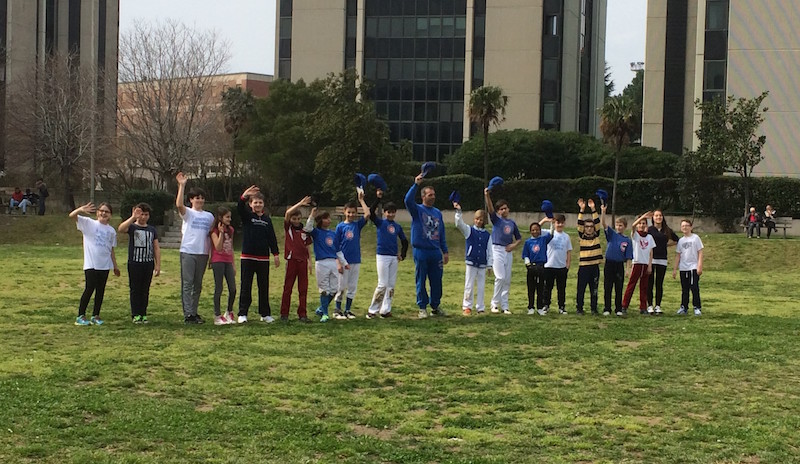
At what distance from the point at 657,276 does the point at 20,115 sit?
Result: 1886 inches

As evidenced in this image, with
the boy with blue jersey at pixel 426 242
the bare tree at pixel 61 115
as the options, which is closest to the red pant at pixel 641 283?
the boy with blue jersey at pixel 426 242

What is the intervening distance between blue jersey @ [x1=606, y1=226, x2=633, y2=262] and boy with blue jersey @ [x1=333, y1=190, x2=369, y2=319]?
13.4 ft

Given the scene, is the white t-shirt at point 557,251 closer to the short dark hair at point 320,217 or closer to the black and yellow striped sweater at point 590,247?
the black and yellow striped sweater at point 590,247

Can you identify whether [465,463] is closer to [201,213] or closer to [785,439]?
[785,439]

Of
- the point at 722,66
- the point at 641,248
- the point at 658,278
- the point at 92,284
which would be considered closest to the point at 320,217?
the point at 92,284

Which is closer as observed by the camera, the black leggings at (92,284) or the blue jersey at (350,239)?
the black leggings at (92,284)

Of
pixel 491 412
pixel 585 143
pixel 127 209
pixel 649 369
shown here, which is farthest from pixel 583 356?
pixel 585 143

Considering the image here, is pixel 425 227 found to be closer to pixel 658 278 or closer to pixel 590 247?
pixel 590 247

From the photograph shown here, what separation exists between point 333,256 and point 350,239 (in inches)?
19.7

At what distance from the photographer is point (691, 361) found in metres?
10.9

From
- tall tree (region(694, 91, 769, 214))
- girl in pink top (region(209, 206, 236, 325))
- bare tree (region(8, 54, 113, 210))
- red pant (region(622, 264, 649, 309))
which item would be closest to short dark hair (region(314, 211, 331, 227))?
girl in pink top (region(209, 206, 236, 325))

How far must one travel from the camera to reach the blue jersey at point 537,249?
15703 millimetres

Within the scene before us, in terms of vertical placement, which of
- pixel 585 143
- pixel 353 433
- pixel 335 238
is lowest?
pixel 353 433

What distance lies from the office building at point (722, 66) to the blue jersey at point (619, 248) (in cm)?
3555
